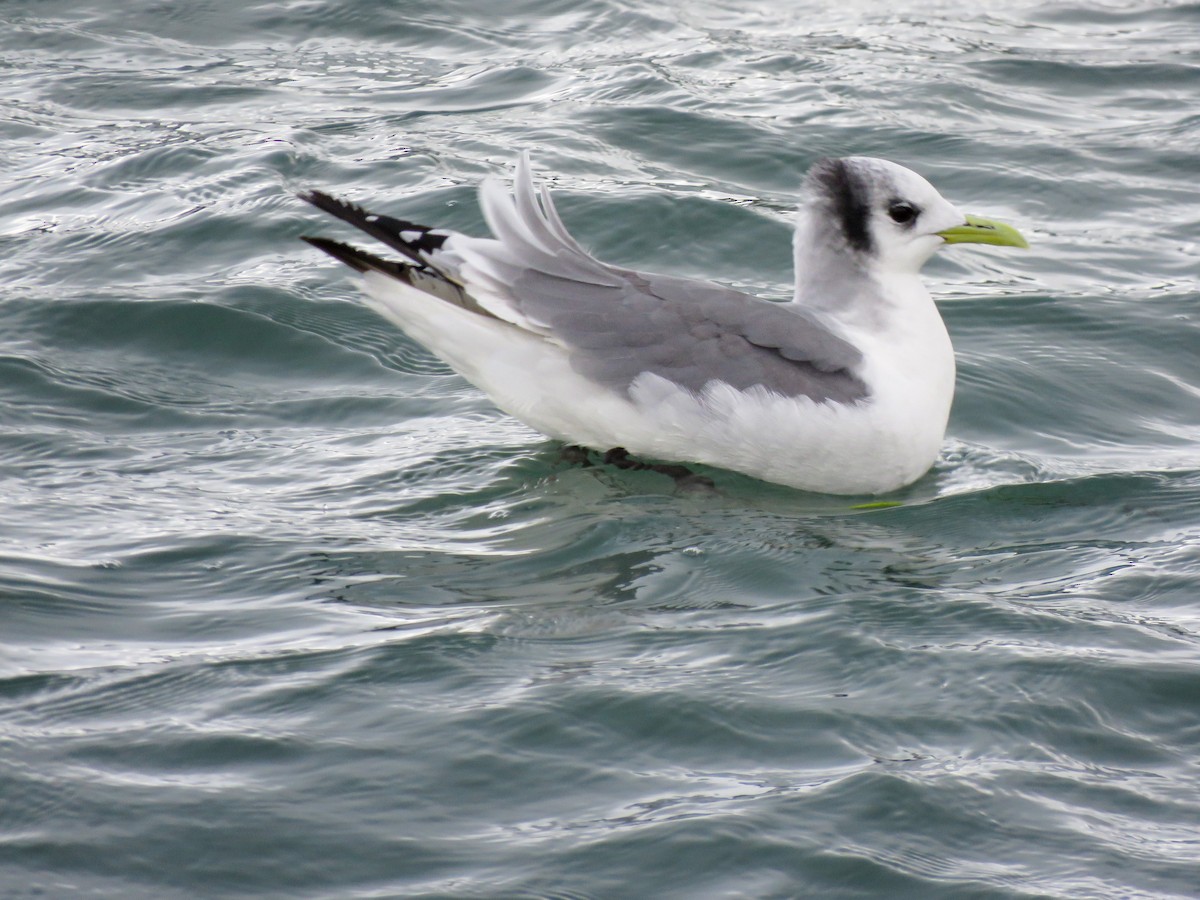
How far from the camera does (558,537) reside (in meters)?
5.77

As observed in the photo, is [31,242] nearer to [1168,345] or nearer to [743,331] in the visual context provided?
[743,331]

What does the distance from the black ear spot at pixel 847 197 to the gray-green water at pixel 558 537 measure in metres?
1.05

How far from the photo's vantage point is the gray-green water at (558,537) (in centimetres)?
392

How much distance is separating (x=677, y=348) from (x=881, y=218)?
1080 mm

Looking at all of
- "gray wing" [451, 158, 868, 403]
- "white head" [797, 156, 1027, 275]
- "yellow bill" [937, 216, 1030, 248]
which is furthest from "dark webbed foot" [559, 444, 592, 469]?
"yellow bill" [937, 216, 1030, 248]

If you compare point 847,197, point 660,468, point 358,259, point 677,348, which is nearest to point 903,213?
point 847,197

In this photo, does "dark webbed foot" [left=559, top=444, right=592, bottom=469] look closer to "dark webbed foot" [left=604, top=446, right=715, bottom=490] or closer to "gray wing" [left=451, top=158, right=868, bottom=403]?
"dark webbed foot" [left=604, top=446, right=715, bottom=490]

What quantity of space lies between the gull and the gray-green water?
219mm

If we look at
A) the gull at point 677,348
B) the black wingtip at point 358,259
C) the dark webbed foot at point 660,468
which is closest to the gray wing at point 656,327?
the gull at point 677,348

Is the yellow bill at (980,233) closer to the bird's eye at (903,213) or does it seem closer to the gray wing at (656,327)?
the bird's eye at (903,213)

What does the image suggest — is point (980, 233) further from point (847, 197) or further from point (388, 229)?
point (388, 229)

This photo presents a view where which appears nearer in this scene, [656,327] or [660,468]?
[656,327]

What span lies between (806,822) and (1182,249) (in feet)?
19.8

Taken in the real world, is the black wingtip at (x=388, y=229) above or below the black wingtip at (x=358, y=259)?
above
